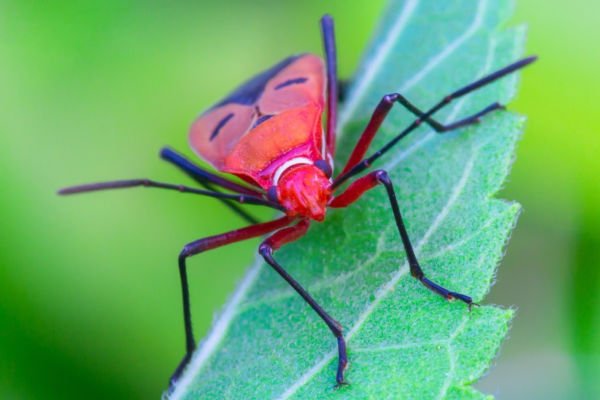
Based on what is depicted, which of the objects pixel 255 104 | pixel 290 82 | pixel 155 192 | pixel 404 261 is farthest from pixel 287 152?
pixel 155 192

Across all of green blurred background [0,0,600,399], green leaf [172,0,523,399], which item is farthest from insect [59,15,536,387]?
green blurred background [0,0,600,399]

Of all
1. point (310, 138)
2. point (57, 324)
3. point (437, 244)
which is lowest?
point (57, 324)

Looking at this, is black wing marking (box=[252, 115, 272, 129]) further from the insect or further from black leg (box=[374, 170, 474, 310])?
black leg (box=[374, 170, 474, 310])

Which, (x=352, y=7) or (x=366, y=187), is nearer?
(x=366, y=187)

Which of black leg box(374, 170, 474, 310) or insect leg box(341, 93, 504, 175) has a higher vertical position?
insect leg box(341, 93, 504, 175)

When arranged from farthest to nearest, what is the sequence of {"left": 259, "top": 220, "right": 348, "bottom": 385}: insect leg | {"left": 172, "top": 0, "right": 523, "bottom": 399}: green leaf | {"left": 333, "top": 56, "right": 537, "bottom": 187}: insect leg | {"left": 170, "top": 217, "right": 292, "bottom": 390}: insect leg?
{"left": 170, "top": 217, "right": 292, "bottom": 390}: insect leg < {"left": 333, "top": 56, "right": 537, "bottom": 187}: insect leg < {"left": 259, "top": 220, "right": 348, "bottom": 385}: insect leg < {"left": 172, "top": 0, "right": 523, "bottom": 399}: green leaf

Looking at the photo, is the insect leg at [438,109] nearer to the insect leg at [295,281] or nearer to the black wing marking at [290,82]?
the insect leg at [295,281]

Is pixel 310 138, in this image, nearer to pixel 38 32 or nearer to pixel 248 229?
pixel 248 229

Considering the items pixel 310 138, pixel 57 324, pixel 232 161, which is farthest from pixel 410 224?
pixel 57 324
